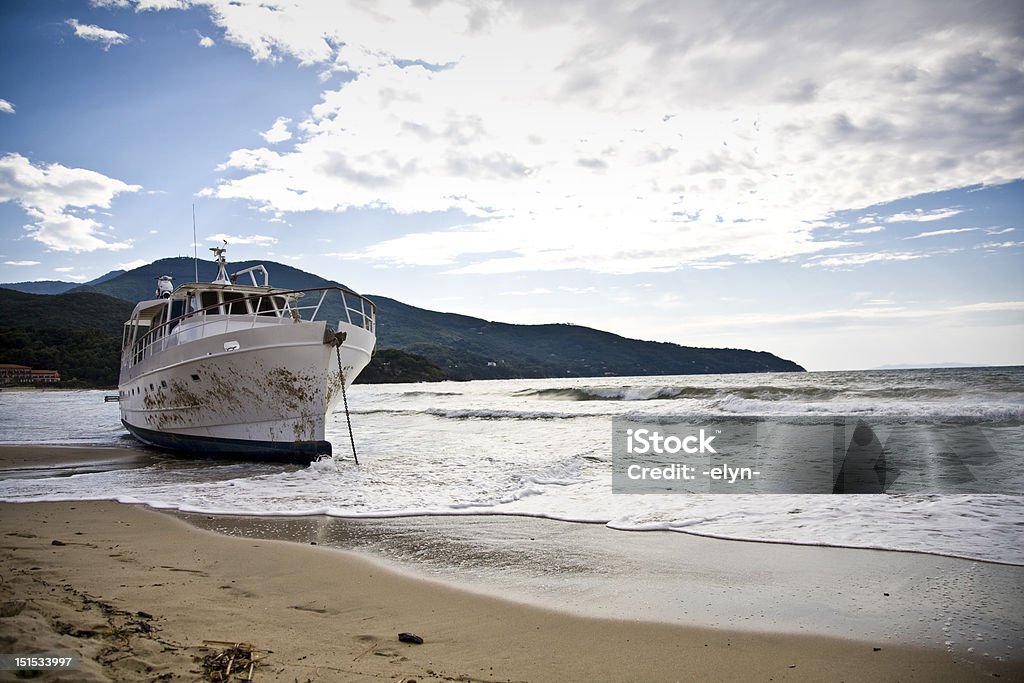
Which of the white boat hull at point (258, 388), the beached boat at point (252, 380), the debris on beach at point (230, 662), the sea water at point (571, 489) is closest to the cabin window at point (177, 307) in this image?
the beached boat at point (252, 380)

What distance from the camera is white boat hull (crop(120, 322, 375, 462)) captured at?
12234 millimetres

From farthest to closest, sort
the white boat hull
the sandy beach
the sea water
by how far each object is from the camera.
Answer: the white boat hull, the sea water, the sandy beach

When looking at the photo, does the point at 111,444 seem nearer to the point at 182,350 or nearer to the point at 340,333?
the point at 182,350

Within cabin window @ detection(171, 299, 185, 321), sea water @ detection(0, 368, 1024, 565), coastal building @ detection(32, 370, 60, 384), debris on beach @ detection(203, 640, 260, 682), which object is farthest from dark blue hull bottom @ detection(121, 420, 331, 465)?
coastal building @ detection(32, 370, 60, 384)

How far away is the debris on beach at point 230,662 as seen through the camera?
2.71m

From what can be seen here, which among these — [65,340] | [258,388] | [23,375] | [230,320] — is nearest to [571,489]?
[258,388]

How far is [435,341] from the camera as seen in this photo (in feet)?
430

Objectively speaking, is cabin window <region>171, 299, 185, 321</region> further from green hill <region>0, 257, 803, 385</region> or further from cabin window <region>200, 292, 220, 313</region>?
green hill <region>0, 257, 803, 385</region>

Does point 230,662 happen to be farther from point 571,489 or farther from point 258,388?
point 258,388

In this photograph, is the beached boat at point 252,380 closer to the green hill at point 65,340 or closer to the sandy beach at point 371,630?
the sandy beach at point 371,630

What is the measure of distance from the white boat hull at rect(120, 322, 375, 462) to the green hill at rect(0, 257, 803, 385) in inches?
3026

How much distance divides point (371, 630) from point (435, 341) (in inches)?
5064

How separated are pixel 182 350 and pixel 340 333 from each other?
136 inches

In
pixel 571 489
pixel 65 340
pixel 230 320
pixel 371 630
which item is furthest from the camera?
pixel 65 340
